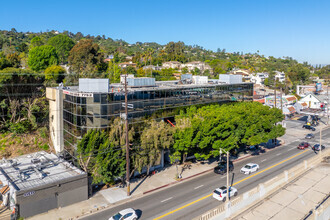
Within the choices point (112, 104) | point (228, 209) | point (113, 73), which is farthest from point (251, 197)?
point (113, 73)

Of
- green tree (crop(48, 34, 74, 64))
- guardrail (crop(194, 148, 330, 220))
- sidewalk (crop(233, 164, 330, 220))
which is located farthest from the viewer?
green tree (crop(48, 34, 74, 64))

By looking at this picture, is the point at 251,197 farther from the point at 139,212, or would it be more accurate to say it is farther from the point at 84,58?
the point at 84,58

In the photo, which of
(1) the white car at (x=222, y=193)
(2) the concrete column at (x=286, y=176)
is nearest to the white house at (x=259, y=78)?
(2) the concrete column at (x=286, y=176)

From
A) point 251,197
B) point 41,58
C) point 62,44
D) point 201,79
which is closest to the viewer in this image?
point 251,197

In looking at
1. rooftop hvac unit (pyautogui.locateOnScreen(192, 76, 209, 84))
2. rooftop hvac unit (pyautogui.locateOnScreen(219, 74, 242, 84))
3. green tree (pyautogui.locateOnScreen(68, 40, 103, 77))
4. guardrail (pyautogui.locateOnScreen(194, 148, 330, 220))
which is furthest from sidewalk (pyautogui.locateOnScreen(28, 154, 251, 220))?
green tree (pyautogui.locateOnScreen(68, 40, 103, 77))

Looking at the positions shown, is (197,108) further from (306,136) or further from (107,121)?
(306,136)

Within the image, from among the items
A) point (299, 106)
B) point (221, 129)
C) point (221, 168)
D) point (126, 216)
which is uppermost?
point (299, 106)

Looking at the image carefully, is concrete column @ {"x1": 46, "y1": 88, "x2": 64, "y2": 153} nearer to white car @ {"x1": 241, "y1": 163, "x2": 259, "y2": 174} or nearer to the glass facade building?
the glass facade building
